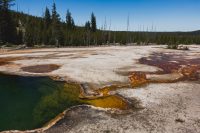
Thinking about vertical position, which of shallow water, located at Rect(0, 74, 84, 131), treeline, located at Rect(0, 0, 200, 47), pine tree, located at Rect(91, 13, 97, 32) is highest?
pine tree, located at Rect(91, 13, 97, 32)

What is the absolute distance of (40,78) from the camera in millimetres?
25594

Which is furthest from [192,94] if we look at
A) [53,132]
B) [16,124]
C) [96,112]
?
[16,124]

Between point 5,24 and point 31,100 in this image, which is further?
point 5,24

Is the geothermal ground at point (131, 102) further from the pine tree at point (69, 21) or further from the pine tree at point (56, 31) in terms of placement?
the pine tree at point (69, 21)

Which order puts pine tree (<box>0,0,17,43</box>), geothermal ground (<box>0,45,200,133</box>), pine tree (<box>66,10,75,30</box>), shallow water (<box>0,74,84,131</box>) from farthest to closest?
1. pine tree (<box>66,10,75,30</box>)
2. pine tree (<box>0,0,17,43</box>)
3. shallow water (<box>0,74,84,131</box>)
4. geothermal ground (<box>0,45,200,133</box>)

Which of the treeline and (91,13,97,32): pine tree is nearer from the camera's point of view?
the treeline

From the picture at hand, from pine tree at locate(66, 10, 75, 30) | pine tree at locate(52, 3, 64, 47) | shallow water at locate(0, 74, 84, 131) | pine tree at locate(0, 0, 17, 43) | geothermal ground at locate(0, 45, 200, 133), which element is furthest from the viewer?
pine tree at locate(66, 10, 75, 30)

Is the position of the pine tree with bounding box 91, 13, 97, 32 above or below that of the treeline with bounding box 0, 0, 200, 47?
above

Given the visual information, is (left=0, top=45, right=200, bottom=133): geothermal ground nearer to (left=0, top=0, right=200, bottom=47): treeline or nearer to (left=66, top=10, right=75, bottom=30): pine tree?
(left=0, top=0, right=200, bottom=47): treeline

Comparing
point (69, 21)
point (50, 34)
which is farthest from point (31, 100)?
point (69, 21)

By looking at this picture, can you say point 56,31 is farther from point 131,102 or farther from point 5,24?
point 131,102

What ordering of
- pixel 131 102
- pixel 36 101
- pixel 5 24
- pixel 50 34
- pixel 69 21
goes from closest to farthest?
pixel 131 102
pixel 36 101
pixel 5 24
pixel 50 34
pixel 69 21

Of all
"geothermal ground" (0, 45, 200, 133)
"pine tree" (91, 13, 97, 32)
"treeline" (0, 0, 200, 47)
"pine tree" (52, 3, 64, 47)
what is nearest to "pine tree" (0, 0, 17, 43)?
"treeline" (0, 0, 200, 47)

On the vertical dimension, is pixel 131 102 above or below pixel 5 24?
below
